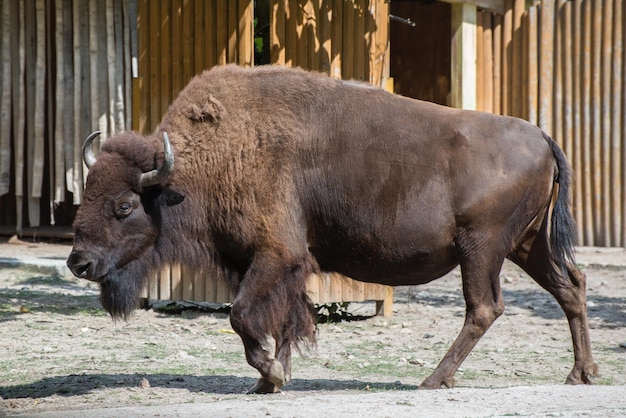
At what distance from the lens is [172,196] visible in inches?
282

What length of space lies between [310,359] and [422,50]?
7.77 meters

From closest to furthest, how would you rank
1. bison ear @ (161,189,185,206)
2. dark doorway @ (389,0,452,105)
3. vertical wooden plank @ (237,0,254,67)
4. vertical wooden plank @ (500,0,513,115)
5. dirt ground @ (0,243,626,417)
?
dirt ground @ (0,243,626,417), bison ear @ (161,189,185,206), vertical wooden plank @ (237,0,254,67), vertical wooden plank @ (500,0,513,115), dark doorway @ (389,0,452,105)

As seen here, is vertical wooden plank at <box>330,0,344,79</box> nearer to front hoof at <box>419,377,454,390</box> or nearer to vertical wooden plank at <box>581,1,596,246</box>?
front hoof at <box>419,377,454,390</box>

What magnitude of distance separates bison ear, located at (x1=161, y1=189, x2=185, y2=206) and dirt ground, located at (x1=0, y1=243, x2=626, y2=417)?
50.0 inches

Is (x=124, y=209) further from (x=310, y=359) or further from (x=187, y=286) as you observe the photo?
A: (x=187, y=286)

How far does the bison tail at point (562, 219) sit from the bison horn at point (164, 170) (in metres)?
2.53

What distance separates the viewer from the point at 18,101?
1395 centimetres

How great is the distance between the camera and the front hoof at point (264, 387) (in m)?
6.95

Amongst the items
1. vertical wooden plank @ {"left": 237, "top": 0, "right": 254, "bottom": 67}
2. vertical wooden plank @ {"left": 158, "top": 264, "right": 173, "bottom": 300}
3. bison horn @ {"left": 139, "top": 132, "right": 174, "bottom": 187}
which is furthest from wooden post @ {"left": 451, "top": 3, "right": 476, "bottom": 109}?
bison horn @ {"left": 139, "top": 132, "right": 174, "bottom": 187}

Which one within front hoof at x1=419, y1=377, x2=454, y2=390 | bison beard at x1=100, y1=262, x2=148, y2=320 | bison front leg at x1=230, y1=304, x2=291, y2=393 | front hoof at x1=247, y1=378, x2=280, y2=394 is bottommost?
front hoof at x1=247, y1=378, x2=280, y2=394

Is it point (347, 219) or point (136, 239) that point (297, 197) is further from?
point (136, 239)

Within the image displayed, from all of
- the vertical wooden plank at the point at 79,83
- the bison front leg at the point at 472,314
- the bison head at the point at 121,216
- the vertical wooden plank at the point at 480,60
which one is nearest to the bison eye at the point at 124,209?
the bison head at the point at 121,216

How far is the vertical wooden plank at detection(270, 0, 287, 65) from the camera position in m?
9.84

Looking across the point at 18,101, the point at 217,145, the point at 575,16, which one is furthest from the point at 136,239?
the point at 575,16
